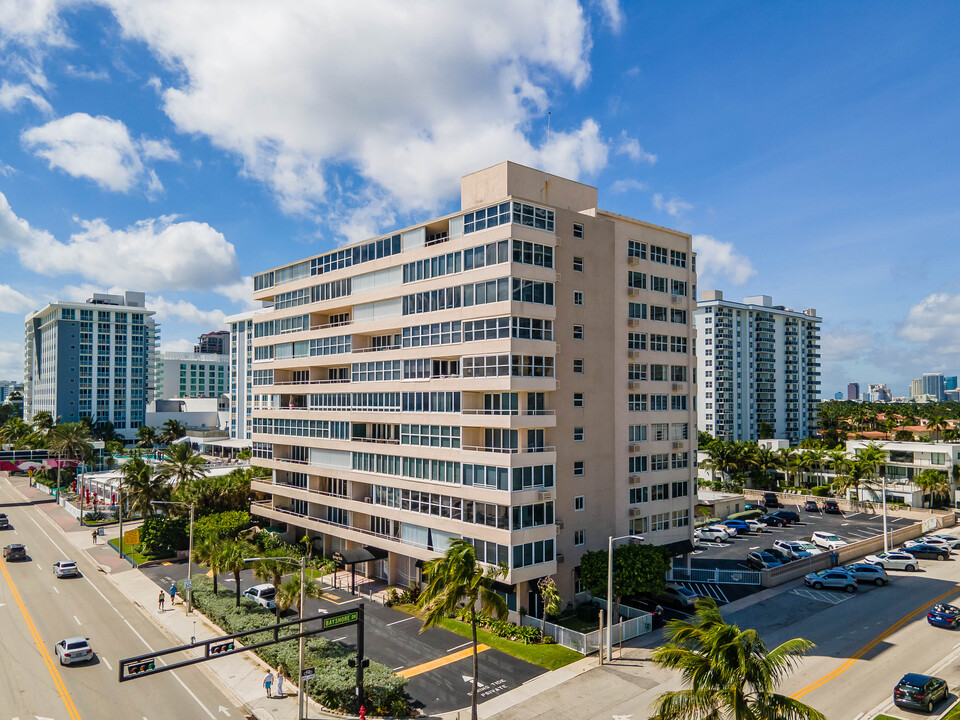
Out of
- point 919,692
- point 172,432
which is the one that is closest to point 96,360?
point 172,432

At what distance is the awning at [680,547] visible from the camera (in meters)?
54.4

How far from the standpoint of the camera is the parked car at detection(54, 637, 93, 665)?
3891cm

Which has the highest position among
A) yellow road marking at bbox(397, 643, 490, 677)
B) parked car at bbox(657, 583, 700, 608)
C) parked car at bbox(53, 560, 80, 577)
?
parked car at bbox(657, 583, 700, 608)

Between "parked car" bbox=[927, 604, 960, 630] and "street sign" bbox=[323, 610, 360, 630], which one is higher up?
"street sign" bbox=[323, 610, 360, 630]

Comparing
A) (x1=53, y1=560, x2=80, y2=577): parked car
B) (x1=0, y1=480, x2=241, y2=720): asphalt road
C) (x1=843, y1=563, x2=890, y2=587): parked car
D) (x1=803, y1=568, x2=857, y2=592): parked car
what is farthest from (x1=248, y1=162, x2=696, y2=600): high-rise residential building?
(x1=53, y1=560, x2=80, y2=577): parked car

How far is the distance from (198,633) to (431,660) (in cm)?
1885

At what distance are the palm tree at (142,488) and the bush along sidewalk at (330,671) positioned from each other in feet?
108

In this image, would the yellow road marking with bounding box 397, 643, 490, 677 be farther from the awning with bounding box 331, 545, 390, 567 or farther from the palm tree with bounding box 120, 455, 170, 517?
the palm tree with bounding box 120, 455, 170, 517

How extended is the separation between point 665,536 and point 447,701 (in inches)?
1093

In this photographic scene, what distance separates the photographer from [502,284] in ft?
144

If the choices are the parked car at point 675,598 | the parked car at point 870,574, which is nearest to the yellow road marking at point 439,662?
the parked car at point 675,598

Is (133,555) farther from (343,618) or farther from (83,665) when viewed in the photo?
(343,618)

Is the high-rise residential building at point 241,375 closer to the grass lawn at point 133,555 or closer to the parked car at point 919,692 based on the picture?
the grass lawn at point 133,555

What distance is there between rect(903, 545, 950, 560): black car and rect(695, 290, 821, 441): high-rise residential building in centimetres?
7908
